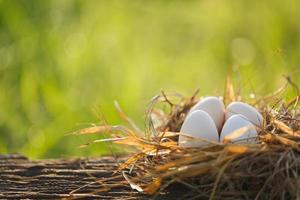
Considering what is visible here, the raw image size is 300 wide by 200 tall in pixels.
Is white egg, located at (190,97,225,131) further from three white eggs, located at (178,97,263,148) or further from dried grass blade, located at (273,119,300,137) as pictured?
dried grass blade, located at (273,119,300,137)

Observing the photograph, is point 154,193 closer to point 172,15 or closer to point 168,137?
point 168,137

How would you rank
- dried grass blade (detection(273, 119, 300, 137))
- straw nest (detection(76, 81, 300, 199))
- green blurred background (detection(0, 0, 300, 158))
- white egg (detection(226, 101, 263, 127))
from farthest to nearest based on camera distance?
green blurred background (detection(0, 0, 300, 158)) → white egg (detection(226, 101, 263, 127)) → dried grass blade (detection(273, 119, 300, 137)) → straw nest (detection(76, 81, 300, 199))

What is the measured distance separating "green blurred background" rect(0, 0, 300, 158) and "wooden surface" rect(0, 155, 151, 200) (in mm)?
571

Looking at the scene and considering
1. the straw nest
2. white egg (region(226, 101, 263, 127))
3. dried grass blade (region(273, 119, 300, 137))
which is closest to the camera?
the straw nest

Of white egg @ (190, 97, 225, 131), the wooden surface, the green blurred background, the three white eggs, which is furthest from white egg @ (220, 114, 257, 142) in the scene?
the green blurred background

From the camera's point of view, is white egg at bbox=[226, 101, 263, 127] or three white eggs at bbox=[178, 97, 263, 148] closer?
three white eggs at bbox=[178, 97, 263, 148]

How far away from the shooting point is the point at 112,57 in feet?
12.9

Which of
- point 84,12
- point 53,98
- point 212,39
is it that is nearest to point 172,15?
point 212,39

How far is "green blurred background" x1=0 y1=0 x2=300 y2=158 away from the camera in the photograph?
3.17 metres

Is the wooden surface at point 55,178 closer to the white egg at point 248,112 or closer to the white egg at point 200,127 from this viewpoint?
the white egg at point 200,127

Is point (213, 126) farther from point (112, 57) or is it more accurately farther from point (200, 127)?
point (112, 57)

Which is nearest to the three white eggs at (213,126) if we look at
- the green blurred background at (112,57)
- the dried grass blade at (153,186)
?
the dried grass blade at (153,186)

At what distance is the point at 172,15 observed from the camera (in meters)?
5.48

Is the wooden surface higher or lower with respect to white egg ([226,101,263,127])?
lower
